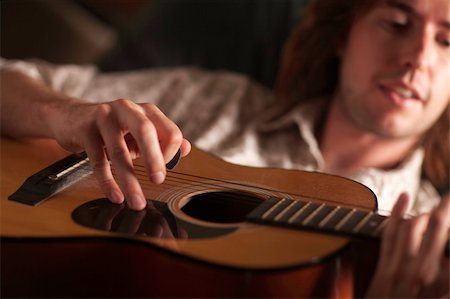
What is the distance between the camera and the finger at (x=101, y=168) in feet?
2.88

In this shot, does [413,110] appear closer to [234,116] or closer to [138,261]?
[234,116]

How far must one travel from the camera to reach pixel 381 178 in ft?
4.26

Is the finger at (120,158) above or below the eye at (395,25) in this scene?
below

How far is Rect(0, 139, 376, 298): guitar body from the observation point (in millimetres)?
725

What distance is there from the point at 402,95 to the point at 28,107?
0.65 metres

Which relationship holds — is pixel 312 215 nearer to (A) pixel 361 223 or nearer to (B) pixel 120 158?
(A) pixel 361 223

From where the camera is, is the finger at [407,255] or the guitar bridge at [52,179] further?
the guitar bridge at [52,179]

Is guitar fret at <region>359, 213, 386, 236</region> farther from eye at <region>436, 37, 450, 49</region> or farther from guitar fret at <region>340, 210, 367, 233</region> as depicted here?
eye at <region>436, 37, 450, 49</region>

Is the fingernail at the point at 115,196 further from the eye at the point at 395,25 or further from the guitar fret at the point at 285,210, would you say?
the eye at the point at 395,25

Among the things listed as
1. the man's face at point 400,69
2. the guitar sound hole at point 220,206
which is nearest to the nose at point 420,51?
the man's face at point 400,69

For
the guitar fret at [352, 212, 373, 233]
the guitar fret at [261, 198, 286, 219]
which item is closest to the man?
the guitar fret at [261, 198, 286, 219]

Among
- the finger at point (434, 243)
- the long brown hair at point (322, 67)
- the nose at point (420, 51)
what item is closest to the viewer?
the finger at point (434, 243)

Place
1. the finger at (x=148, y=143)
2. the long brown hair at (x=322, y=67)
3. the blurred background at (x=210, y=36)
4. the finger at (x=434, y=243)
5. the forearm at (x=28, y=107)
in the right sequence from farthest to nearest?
the blurred background at (x=210, y=36) < the long brown hair at (x=322, y=67) < the forearm at (x=28, y=107) < the finger at (x=148, y=143) < the finger at (x=434, y=243)

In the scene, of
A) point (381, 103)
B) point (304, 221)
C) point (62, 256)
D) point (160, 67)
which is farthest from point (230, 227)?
point (160, 67)
